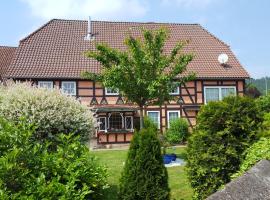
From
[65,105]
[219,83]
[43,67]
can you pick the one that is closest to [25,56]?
[43,67]

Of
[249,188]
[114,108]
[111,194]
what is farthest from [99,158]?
[114,108]

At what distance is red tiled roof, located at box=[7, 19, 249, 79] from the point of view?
27516 millimetres

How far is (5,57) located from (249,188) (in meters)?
30.7

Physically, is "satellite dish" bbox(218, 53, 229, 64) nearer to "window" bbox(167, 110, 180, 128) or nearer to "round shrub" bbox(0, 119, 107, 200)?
"window" bbox(167, 110, 180, 128)

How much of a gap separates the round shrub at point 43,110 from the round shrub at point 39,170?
8.58ft

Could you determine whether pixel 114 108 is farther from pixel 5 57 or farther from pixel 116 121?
pixel 5 57

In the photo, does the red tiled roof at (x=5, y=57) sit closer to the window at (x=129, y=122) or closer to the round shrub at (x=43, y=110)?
the window at (x=129, y=122)

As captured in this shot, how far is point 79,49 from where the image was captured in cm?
2964

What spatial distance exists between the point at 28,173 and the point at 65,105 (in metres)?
4.39

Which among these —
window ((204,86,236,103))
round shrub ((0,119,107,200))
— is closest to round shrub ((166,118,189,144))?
window ((204,86,236,103))

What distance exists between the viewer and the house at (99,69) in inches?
1080

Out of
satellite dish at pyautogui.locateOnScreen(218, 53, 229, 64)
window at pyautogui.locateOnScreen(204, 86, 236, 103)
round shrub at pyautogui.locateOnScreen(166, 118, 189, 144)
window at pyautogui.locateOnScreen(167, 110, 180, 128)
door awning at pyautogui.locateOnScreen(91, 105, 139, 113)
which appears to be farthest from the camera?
satellite dish at pyautogui.locateOnScreen(218, 53, 229, 64)

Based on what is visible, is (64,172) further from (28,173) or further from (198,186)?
(198,186)

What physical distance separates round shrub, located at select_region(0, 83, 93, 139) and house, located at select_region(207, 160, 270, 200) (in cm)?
629
